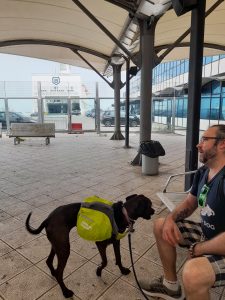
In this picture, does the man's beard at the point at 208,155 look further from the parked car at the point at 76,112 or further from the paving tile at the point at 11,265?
the parked car at the point at 76,112

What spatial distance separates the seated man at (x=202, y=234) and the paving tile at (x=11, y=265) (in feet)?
3.91

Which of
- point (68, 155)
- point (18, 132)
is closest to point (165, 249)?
point (68, 155)

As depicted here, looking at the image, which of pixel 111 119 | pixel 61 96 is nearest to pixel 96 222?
pixel 61 96

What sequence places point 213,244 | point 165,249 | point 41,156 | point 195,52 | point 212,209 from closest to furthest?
point 213,244 < point 212,209 < point 165,249 < point 195,52 < point 41,156

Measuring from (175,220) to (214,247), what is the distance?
21.6 inches

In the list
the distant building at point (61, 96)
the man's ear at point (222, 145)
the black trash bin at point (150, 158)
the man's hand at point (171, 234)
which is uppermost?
the distant building at point (61, 96)

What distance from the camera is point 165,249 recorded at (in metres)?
2.09

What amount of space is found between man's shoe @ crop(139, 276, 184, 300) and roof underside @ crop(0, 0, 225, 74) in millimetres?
4537

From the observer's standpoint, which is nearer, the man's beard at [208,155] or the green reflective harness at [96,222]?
the man's beard at [208,155]

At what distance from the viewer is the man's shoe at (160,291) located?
6.86ft

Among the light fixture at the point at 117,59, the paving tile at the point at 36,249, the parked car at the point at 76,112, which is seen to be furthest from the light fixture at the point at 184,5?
the parked car at the point at 76,112

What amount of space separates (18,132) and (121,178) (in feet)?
23.2

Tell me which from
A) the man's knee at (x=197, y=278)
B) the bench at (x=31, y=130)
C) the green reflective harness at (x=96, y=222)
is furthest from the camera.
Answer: the bench at (x=31, y=130)

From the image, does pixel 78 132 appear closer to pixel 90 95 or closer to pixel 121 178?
pixel 90 95
